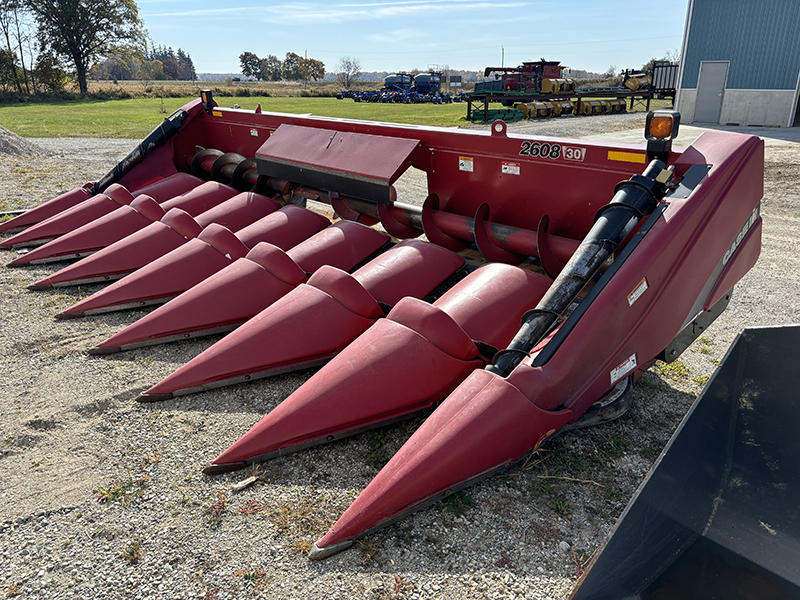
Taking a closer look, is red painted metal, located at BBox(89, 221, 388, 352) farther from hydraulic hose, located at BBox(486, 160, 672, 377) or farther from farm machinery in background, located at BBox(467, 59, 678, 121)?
farm machinery in background, located at BBox(467, 59, 678, 121)

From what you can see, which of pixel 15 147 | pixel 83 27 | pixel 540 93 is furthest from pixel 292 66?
pixel 15 147

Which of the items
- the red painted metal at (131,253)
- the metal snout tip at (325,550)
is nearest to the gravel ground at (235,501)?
the metal snout tip at (325,550)

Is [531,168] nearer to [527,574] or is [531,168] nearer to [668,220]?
[668,220]

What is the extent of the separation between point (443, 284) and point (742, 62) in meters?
20.5

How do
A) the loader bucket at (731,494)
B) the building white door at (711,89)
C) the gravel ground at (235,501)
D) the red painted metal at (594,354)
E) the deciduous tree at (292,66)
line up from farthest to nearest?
the deciduous tree at (292,66) → the building white door at (711,89) → the red painted metal at (594,354) → the gravel ground at (235,501) → the loader bucket at (731,494)

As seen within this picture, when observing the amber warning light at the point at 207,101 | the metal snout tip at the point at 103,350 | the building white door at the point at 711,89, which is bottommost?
the metal snout tip at the point at 103,350

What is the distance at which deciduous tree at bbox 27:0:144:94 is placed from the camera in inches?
1698

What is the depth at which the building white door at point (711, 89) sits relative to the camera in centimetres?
1944

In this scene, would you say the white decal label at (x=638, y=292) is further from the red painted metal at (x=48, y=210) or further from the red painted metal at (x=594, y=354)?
the red painted metal at (x=48, y=210)

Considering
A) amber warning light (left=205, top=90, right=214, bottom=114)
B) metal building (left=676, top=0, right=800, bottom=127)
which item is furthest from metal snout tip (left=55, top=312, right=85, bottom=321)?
metal building (left=676, top=0, right=800, bottom=127)

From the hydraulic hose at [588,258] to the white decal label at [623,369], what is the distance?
1.23ft

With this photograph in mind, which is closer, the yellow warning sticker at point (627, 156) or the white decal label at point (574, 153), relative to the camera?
the yellow warning sticker at point (627, 156)

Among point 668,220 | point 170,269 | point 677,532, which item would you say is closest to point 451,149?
point 668,220

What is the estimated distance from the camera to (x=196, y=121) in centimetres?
694
